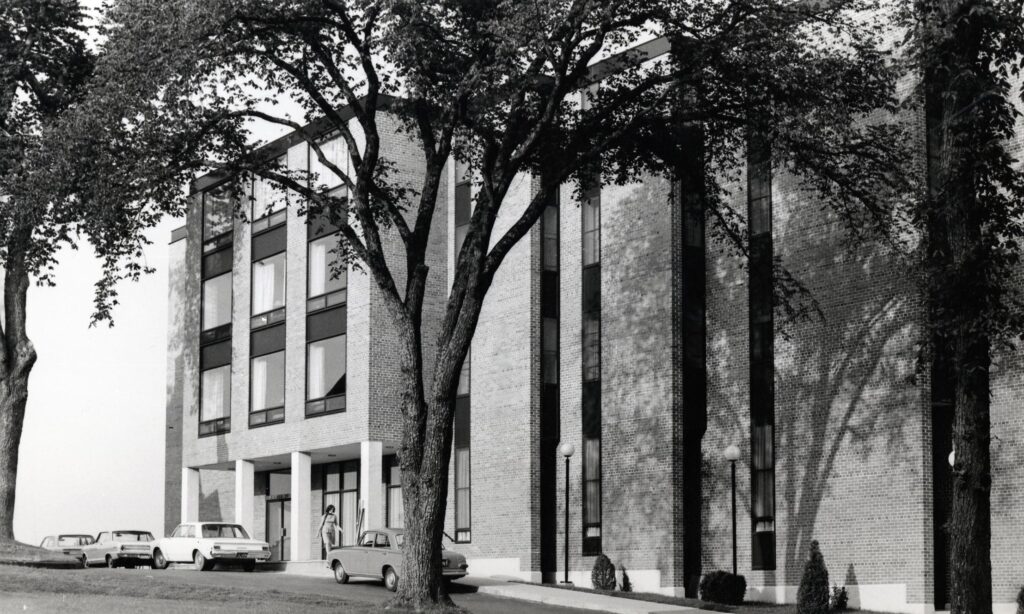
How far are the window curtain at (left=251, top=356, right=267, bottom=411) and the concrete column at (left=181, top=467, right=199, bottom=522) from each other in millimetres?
4716

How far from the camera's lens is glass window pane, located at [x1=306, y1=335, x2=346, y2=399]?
39375mm

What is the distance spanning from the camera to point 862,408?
28594 millimetres

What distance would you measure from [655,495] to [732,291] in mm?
5023

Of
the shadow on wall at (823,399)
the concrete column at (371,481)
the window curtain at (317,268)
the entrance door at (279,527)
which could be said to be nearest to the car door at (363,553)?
the concrete column at (371,481)

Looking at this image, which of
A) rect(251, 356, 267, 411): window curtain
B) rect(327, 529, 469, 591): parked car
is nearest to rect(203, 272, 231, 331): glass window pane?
rect(251, 356, 267, 411): window curtain

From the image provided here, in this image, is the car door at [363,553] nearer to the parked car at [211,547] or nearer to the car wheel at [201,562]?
the parked car at [211,547]

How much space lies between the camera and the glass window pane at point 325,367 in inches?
1550

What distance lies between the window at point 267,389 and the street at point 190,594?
39.8ft

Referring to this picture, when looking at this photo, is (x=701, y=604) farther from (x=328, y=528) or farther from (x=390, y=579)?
(x=328, y=528)

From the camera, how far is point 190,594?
23859 mm

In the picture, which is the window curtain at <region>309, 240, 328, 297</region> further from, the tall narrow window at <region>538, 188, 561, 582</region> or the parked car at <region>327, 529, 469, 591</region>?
the parked car at <region>327, 529, 469, 591</region>

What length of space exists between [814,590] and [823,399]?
14.4ft

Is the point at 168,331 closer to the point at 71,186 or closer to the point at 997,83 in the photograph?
the point at 71,186

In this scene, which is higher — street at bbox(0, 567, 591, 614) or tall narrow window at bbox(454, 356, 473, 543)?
tall narrow window at bbox(454, 356, 473, 543)
